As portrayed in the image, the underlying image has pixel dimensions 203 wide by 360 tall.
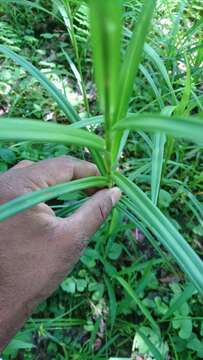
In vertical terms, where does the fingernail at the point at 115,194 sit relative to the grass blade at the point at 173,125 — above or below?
below

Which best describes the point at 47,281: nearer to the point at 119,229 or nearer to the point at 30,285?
the point at 30,285

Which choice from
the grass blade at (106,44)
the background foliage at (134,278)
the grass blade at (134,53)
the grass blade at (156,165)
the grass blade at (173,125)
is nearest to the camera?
the grass blade at (106,44)

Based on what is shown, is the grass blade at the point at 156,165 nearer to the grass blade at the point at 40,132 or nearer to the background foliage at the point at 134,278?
the background foliage at the point at 134,278

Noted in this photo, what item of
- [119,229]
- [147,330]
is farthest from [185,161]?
[147,330]

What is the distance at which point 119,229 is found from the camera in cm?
129

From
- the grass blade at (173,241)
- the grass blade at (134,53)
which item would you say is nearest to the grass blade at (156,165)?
the grass blade at (173,241)

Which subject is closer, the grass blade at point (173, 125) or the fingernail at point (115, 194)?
the grass blade at point (173, 125)

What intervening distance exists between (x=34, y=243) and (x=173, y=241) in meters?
0.31

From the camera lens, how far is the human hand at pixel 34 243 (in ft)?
2.71

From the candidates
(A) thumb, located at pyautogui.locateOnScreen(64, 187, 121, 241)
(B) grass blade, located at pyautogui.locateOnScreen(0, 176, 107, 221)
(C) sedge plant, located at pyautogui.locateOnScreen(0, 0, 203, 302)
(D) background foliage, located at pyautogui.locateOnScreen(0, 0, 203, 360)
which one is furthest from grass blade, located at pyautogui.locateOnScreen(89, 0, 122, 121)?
(D) background foliage, located at pyautogui.locateOnScreen(0, 0, 203, 360)

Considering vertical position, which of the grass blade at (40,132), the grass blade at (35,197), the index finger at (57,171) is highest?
the grass blade at (40,132)

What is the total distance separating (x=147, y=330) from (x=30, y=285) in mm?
523

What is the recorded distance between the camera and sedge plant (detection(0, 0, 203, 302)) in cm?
41

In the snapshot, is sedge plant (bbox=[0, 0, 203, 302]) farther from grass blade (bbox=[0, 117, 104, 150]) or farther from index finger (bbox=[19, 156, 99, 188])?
index finger (bbox=[19, 156, 99, 188])
